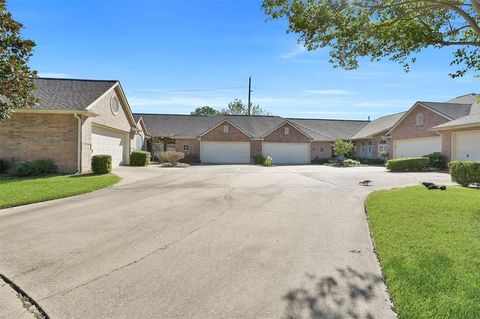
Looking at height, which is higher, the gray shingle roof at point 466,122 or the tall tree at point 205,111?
the tall tree at point 205,111

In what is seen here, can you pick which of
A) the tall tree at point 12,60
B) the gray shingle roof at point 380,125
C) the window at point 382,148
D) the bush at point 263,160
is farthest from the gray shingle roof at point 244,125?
the tall tree at point 12,60

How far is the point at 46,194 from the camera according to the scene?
11234mm

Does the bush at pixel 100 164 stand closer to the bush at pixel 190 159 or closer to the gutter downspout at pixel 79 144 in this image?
the gutter downspout at pixel 79 144

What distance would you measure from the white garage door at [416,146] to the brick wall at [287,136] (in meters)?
9.41

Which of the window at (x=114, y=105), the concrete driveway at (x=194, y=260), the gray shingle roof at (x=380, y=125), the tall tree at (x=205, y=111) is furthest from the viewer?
the tall tree at (x=205, y=111)

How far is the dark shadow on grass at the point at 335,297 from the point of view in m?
3.59

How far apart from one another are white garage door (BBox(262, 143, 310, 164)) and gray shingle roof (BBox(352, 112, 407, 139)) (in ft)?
22.0

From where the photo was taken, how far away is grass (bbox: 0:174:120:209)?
10266 mm

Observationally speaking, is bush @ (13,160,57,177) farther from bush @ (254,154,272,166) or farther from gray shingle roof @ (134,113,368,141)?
gray shingle roof @ (134,113,368,141)

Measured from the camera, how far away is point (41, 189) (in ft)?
40.2

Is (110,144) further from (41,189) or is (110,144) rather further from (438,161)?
(438,161)

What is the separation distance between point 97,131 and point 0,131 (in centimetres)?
488

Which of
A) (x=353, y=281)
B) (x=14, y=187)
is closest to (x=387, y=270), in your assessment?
(x=353, y=281)

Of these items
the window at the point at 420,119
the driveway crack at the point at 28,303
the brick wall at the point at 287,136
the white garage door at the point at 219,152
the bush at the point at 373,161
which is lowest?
the driveway crack at the point at 28,303
